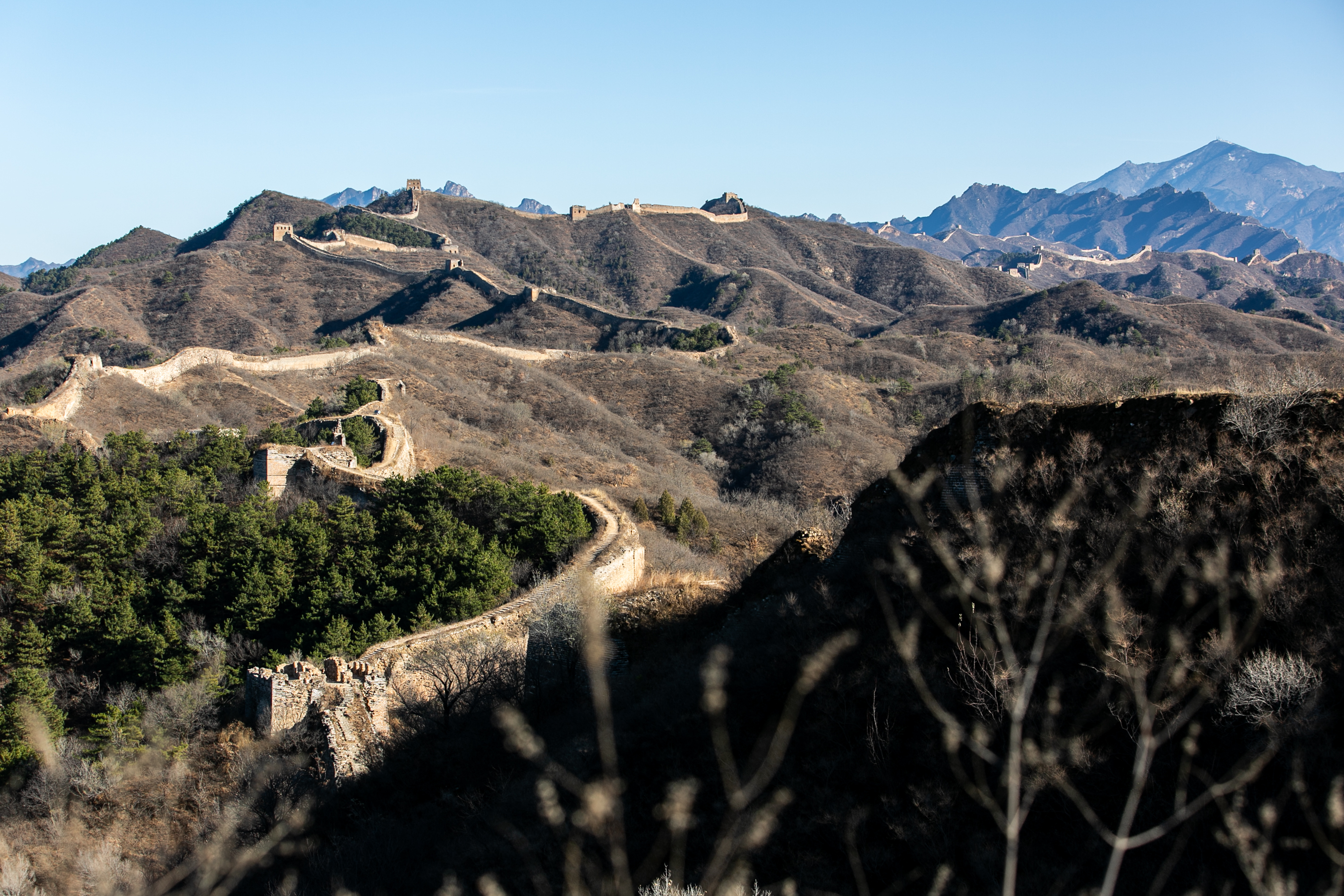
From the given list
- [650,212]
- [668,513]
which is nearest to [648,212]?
[650,212]

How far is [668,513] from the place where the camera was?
22.5 meters

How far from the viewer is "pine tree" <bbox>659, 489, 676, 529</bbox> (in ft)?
73.6

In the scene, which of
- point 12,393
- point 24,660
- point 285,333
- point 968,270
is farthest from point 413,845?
point 968,270

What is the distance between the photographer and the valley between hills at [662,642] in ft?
19.3

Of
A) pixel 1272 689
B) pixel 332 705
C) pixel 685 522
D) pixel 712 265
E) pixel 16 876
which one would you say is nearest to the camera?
pixel 1272 689

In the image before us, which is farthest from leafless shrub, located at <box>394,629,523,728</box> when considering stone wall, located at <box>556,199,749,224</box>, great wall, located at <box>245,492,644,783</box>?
stone wall, located at <box>556,199,749,224</box>

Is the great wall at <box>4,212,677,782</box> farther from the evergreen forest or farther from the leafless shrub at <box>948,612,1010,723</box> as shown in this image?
the leafless shrub at <box>948,612,1010,723</box>

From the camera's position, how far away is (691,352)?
51.0 m

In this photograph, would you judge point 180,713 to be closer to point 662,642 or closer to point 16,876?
point 16,876

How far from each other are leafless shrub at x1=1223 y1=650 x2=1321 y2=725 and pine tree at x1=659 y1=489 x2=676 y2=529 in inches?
670

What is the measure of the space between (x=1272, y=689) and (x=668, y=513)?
57.1 feet

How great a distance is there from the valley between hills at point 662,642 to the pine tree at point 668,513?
166 mm

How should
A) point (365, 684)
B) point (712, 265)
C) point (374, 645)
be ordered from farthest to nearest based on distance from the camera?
1. point (712, 265)
2. point (374, 645)
3. point (365, 684)

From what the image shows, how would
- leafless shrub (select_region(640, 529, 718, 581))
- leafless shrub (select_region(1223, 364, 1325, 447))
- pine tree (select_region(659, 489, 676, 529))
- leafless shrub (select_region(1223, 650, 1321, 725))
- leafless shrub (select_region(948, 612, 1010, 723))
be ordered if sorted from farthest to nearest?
pine tree (select_region(659, 489, 676, 529)) < leafless shrub (select_region(640, 529, 718, 581)) < leafless shrub (select_region(1223, 364, 1325, 447)) < leafless shrub (select_region(948, 612, 1010, 723)) < leafless shrub (select_region(1223, 650, 1321, 725))
